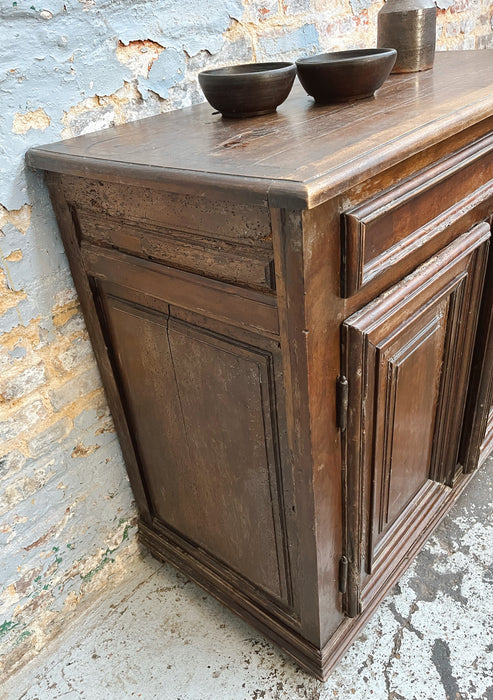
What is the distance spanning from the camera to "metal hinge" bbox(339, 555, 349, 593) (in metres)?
1.16

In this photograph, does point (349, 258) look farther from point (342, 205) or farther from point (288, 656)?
point (288, 656)

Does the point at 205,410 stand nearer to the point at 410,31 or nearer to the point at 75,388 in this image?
the point at 75,388

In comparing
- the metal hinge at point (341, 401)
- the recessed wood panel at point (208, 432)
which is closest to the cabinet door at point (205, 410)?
the recessed wood panel at point (208, 432)

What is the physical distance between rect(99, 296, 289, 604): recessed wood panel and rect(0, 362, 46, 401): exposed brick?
18 cm

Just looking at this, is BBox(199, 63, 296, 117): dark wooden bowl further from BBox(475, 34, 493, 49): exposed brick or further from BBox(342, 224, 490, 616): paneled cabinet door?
BBox(475, 34, 493, 49): exposed brick

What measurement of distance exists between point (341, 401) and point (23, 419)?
2.48ft

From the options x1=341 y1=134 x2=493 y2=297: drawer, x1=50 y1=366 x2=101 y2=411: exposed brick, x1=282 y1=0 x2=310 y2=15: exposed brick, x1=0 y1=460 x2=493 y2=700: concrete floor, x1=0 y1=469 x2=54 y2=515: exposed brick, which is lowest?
x1=0 y1=460 x2=493 y2=700: concrete floor

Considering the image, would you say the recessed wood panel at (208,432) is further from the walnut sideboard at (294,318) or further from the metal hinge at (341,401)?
the metal hinge at (341,401)

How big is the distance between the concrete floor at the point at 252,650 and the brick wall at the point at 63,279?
10 centimetres

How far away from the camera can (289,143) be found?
865 mm

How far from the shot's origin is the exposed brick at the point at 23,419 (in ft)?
3.93

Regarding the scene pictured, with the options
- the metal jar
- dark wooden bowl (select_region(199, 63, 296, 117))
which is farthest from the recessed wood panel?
the metal jar

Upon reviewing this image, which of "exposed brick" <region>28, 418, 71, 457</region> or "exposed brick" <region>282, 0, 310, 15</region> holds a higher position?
"exposed brick" <region>282, 0, 310, 15</region>

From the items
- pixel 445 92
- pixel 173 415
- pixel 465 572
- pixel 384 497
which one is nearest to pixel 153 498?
pixel 173 415
